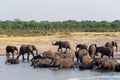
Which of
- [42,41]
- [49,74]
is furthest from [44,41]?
[49,74]

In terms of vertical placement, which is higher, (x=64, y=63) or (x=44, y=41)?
(x=64, y=63)

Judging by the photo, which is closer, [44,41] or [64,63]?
[64,63]

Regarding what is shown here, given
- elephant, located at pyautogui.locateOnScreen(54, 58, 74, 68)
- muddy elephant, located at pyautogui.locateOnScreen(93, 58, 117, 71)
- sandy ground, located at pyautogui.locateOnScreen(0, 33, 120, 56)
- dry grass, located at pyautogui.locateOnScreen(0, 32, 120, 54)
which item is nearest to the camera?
muddy elephant, located at pyautogui.locateOnScreen(93, 58, 117, 71)

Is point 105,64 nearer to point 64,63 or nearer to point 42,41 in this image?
point 64,63

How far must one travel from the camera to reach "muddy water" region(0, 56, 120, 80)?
921 inches

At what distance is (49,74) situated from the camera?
24.7 metres

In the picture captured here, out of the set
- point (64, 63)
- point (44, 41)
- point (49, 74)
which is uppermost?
point (64, 63)

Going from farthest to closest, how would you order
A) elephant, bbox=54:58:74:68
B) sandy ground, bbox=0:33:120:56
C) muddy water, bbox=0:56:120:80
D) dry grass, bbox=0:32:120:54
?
dry grass, bbox=0:32:120:54 → sandy ground, bbox=0:33:120:56 → elephant, bbox=54:58:74:68 → muddy water, bbox=0:56:120:80

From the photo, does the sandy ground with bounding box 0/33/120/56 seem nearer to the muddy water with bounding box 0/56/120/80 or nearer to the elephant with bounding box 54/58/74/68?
the muddy water with bounding box 0/56/120/80

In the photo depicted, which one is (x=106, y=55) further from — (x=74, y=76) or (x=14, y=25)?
(x=14, y=25)

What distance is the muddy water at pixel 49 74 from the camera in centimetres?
2339

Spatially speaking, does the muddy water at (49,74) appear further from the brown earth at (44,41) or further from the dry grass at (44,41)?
the dry grass at (44,41)

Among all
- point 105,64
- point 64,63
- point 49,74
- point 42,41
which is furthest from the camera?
point 42,41

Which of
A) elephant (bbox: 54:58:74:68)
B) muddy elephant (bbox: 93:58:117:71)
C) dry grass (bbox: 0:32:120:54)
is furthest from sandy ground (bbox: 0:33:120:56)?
muddy elephant (bbox: 93:58:117:71)
